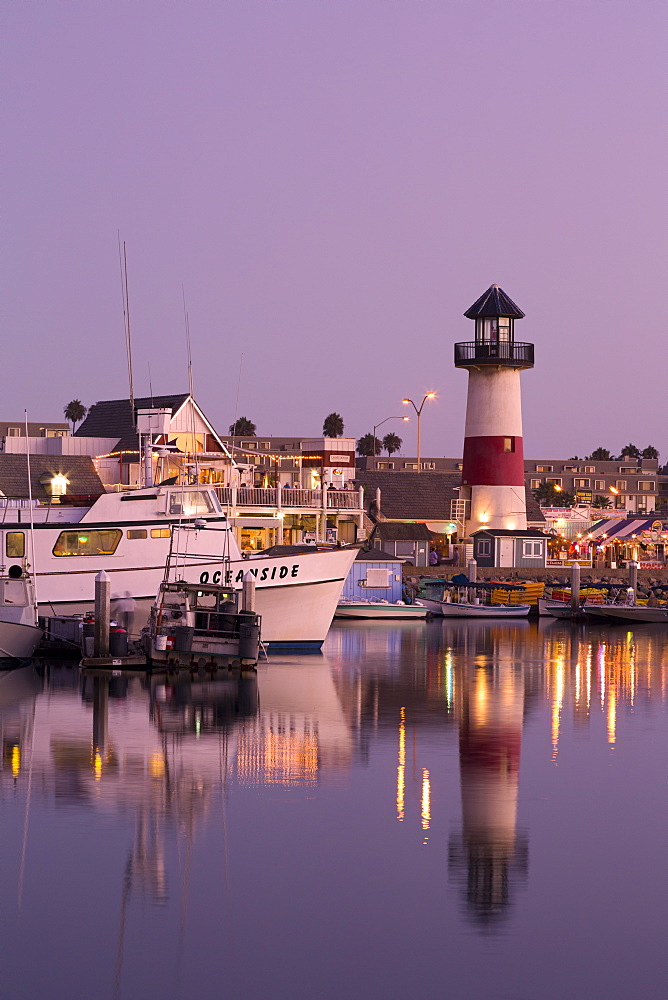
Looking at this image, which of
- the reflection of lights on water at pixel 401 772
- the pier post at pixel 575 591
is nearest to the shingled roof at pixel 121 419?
the pier post at pixel 575 591

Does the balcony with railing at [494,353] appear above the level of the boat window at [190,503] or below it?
above

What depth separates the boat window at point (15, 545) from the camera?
42.4m

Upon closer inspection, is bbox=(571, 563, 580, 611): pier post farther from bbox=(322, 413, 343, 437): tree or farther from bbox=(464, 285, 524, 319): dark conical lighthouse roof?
bbox=(322, 413, 343, 437): tree

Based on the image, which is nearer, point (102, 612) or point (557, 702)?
point (557, 702)

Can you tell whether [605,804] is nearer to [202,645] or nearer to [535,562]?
[202,645]

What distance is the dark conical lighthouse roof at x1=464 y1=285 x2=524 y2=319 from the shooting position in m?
79.8

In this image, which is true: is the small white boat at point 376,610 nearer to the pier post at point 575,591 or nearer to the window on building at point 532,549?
the pier post at point 575,591

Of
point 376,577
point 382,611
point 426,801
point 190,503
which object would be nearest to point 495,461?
point 376,577

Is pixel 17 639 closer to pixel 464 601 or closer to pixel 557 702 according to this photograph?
pixel 557 702

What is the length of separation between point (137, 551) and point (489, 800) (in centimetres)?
2213

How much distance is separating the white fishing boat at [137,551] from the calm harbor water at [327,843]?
256 inches

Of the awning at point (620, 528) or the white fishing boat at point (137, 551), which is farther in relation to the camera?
the awning at point (620, 528)

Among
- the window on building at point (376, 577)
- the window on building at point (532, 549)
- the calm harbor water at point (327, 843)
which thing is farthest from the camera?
the window on building at point (532, 549)

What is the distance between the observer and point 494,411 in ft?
260
